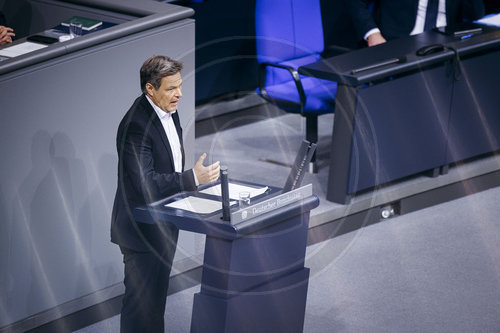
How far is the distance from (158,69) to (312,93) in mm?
2342

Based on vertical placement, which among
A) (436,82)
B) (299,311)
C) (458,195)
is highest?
(436,82)

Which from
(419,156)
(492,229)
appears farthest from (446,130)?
(492,229)

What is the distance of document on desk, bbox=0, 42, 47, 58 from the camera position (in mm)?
4055

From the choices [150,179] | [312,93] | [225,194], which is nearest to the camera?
[225,194]

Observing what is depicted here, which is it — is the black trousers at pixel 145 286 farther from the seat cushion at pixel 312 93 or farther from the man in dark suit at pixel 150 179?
the seat cushion at pixel 312 93

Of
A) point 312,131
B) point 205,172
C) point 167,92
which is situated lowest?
point 312,131

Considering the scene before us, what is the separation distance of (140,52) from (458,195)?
2.41 metres

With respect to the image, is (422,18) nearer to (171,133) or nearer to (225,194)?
(171,133)

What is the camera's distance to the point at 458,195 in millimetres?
5625

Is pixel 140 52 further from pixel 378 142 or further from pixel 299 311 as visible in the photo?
pixel 378 142

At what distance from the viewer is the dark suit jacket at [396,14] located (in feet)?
19.5

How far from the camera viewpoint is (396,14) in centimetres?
601

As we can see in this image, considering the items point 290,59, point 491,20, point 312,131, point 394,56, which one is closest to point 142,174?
point 394,56

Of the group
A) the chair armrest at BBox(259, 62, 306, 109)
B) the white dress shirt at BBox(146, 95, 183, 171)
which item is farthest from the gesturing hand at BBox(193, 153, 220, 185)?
the chair armrest at BBox(259, 62, 306, 109)
